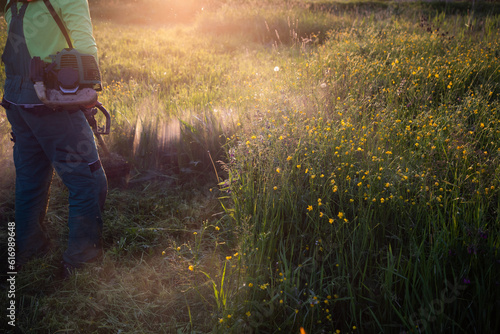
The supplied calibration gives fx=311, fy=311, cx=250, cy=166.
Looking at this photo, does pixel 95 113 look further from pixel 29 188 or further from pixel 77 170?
pixel 29 188

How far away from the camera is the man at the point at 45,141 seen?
204cm

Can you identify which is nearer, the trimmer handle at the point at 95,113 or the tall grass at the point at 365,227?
the tall grass at the point at 365,227

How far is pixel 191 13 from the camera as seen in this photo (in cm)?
1809

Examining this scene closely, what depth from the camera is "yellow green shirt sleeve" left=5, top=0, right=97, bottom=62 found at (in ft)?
6.56

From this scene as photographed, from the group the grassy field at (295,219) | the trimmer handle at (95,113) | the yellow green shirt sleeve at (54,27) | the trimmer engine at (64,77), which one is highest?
the yellow green shirt sleeve at (54,27)

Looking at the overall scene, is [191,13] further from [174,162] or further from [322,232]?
[322,232]

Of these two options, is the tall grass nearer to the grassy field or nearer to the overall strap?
the grassy field

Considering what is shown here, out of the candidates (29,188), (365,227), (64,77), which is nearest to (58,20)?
(64,77)

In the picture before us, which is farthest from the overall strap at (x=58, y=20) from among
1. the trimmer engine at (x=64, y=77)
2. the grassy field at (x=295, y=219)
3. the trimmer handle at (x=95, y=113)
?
the grassy field at (x=295, y=219)

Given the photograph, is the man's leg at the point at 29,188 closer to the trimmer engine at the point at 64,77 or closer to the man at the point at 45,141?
the man at the point at 45,141

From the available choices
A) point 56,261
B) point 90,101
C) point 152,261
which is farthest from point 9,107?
point 152,261

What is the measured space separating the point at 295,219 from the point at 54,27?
7.03ft

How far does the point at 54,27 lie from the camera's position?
6.81 ft

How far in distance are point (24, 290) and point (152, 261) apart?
0.89 m
